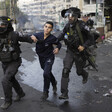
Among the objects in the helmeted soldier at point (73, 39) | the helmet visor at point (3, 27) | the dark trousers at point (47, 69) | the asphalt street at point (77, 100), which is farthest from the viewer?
the helmeted soldier at point (73, 39)

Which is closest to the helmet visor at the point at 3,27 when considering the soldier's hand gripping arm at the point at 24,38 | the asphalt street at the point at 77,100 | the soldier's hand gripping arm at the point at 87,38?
the soldier's hand gripping arm at the point at 24,38

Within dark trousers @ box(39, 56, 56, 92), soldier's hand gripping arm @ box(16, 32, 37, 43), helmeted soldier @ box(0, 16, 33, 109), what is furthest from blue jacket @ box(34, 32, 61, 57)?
helmeted soldier @ box(0, 16, 33, 109)

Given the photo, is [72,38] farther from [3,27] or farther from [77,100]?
[3,27]

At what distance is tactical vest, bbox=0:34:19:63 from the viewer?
3.99 metres

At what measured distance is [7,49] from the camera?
402 centimetres

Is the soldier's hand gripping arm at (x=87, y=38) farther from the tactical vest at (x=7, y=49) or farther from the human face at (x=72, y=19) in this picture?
the tactical vest at (x=7, y=49)

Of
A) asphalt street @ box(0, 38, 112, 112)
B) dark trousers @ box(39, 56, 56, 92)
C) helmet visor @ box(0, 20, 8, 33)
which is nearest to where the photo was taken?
helmet visor @ box(0, 20, 8, 33)

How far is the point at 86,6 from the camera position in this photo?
37.8 m

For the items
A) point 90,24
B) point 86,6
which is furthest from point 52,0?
point 90,24

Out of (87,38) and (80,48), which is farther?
(87,38)

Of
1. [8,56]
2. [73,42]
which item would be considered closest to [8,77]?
[8,56]

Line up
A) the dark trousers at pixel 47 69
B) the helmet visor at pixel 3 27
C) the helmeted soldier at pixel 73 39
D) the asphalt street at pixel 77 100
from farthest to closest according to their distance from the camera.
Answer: the helmeted soldier at pixel 73 39
the dark trousers at pixel 47 69
the asphalt street at pixel 77 100
the helmet visor at pixel 3 27

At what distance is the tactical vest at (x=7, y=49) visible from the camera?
3.99 meters

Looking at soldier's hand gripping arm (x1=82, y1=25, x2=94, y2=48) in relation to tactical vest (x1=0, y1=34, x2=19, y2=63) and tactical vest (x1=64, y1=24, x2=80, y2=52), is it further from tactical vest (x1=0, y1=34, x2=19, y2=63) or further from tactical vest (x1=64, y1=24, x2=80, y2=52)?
tactical vest (x1=0, y1=34, x2=19, y2=63)
